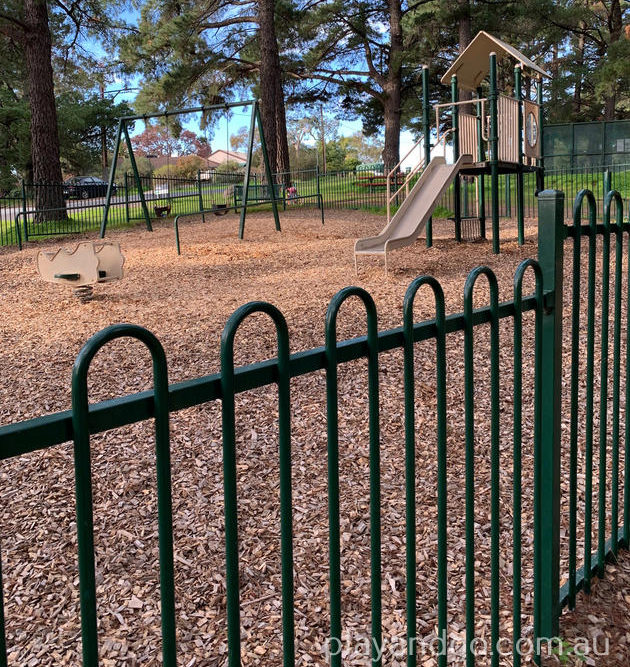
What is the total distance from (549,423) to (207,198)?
2441 centimetres

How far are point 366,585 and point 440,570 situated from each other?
3.59ft

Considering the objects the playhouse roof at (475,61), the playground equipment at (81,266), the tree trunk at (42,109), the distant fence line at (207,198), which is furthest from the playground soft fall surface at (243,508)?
the tree trunk at (42,109)

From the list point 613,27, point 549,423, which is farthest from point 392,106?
point 549,423

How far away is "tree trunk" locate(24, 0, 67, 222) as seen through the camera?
17.7 metres

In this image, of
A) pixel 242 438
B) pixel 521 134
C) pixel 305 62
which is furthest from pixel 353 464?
pixel 305 62

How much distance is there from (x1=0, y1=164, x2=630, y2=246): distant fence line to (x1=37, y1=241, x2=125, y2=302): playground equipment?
568 centimetres

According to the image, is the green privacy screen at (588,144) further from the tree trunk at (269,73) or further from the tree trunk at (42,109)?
the tree trunk at (42,109)

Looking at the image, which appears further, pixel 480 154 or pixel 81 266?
pixel 480 154

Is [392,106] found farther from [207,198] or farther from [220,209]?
[220,209]

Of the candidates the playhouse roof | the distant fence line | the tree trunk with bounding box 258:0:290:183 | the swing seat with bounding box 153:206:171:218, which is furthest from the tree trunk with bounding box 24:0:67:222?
the playhouse roof

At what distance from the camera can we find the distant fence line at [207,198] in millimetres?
16562

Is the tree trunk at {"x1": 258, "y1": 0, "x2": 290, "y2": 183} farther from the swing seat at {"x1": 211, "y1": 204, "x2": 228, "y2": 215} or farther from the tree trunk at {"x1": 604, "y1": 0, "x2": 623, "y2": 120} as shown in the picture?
the tree trunk at {"x1": 604, "y1": 0, "x2": 623, "y2": 120}

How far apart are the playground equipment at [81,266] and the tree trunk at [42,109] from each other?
984 cm

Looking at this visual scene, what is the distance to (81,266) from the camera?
26.6 ft
